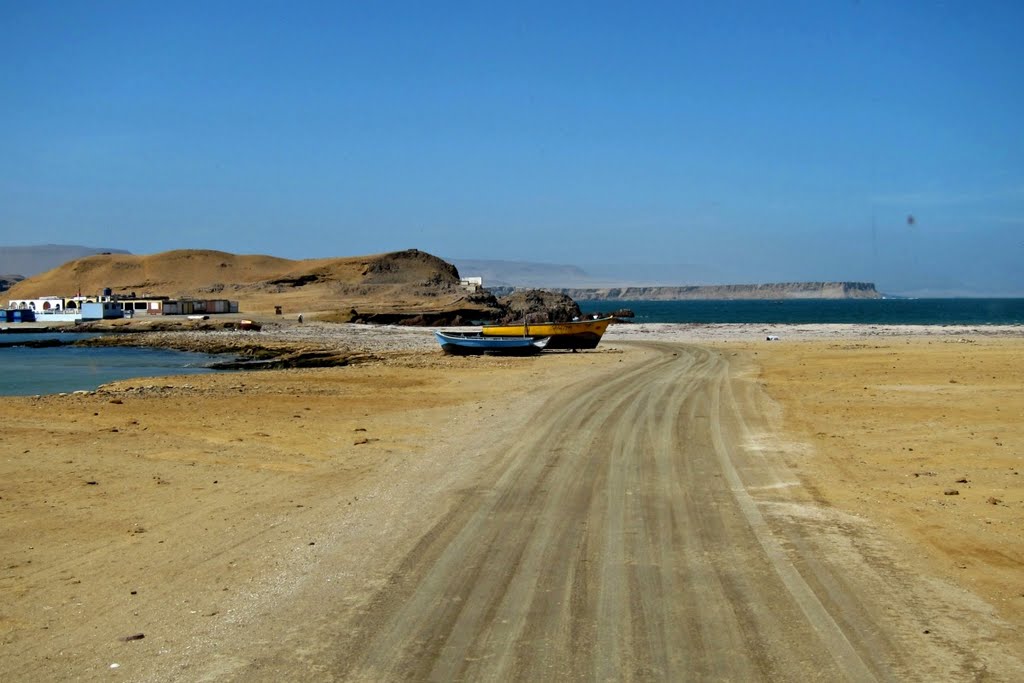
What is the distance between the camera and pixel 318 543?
9.73m

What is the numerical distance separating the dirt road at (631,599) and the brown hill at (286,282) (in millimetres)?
74975

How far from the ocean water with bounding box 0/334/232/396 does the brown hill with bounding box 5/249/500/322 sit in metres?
32.0

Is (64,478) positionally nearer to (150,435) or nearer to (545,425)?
(150,435)

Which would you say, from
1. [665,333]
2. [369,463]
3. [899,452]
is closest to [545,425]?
[369,463]

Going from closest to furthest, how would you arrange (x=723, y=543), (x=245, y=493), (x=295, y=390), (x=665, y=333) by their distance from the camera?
(x=723, y=543), (x=245, y=493), (x=295, y=390), (x=665, y=333)

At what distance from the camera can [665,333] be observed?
69.2 m

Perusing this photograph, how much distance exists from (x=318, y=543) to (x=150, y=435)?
29.5 ft

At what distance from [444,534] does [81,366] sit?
4036 centimetres

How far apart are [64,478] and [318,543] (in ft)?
18.1

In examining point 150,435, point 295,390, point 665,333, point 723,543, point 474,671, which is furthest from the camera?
point 665,333

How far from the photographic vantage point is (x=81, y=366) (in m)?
44.9

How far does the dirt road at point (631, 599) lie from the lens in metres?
6.40

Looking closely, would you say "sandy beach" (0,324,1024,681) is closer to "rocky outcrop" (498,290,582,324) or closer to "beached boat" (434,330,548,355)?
"beached boat" (434,330,548,355)

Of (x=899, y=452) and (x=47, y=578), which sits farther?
(x=899, y=452)
